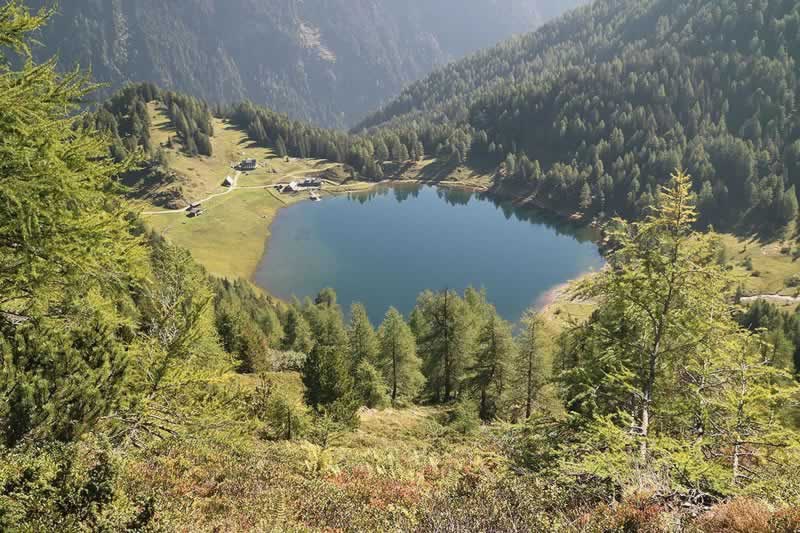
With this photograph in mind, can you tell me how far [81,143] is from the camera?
1002cm

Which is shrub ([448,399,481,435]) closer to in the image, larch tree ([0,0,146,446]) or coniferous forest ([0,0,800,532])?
coniferous forest ([0,0,800,532])

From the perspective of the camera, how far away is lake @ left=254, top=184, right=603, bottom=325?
12631 centimetres

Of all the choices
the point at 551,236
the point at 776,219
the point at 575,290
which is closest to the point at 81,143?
the point at 575,290

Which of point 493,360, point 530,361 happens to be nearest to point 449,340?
point 493,360

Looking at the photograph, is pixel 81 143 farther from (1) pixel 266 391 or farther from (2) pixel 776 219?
(2) pixel 776 219

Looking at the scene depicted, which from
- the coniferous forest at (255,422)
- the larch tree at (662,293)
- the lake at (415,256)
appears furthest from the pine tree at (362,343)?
the lake at (415,256)

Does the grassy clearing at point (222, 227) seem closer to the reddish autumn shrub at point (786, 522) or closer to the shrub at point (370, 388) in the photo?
the shrub at point (370, 388)

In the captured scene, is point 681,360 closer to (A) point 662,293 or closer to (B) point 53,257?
(A) point 662,293

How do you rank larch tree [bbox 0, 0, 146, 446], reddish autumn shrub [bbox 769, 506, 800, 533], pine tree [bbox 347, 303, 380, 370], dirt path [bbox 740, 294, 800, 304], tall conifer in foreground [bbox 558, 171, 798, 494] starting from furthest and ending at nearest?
dirt path [bbox 740, 294, 800, 304] < pine tree [bbox 347, 303, 380, 370] < tall conifer in foreground [bbox 558, 171, 798, 494] < larch tree [bbox 0, 0, 146, 446] < reddish autumn shrub [bbox 769, 506, 800, 533]

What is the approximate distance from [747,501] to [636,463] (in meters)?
2.11

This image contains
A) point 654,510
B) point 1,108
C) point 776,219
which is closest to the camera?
point 1,108

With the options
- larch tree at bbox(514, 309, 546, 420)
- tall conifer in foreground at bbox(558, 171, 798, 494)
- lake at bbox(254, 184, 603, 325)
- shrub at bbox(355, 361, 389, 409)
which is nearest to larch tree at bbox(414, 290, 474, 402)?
larch tree at bbox(514, 309, 546, 420)

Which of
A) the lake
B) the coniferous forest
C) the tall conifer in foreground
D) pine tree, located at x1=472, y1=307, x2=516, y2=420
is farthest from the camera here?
the lake

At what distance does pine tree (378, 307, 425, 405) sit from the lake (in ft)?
177
